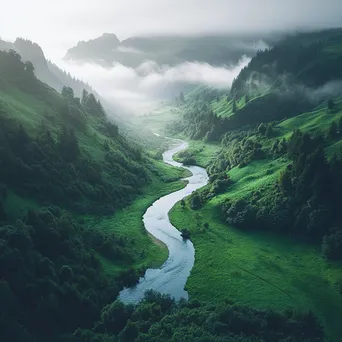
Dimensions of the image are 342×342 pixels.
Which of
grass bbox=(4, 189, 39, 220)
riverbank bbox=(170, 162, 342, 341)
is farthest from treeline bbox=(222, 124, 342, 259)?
grass bbox=(4, 189, 39, 220)

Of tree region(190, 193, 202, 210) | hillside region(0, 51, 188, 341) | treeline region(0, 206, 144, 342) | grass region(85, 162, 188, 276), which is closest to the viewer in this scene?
treeline region(0, 206, 144, 342)

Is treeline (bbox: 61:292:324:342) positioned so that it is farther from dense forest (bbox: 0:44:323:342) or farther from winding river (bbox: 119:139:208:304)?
winding river (bbox: 119:139:208:304)

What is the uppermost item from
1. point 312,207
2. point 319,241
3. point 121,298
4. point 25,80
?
point 25,80

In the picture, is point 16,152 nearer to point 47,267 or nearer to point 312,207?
point 47,267

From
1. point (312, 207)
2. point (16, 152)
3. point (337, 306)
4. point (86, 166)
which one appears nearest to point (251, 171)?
point (312, 207)

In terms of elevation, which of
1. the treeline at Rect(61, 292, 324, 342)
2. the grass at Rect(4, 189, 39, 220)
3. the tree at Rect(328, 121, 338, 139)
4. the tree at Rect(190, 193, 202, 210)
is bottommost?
the treeline at Rect(61, 292, 324, 342)

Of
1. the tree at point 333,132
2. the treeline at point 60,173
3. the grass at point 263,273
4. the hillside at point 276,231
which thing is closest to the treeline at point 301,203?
the hillside at point 276,231

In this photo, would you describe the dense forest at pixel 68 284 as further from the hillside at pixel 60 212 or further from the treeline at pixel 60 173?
the treeline at pixel 60 173
